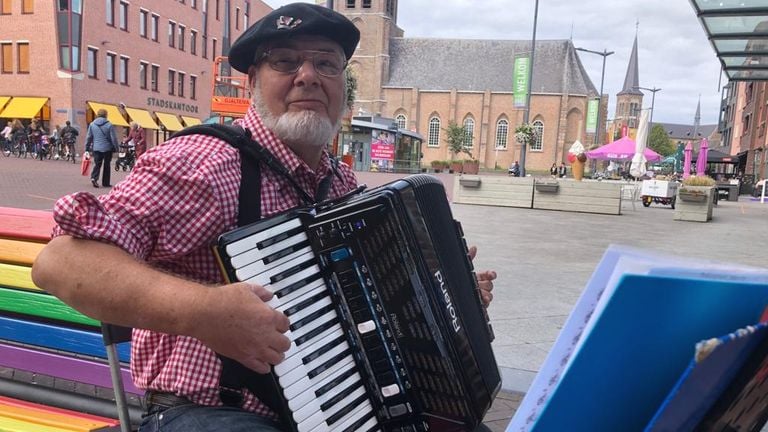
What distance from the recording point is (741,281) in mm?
602

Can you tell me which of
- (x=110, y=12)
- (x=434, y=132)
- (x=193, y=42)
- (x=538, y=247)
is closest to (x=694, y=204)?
(x=538, y=247)

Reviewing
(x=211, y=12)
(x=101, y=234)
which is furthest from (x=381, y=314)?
(x=211, y=12)

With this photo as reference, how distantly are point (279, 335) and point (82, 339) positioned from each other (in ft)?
4.31

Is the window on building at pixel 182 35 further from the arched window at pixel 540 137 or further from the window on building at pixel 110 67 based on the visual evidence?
the arched window at pixel 540 137

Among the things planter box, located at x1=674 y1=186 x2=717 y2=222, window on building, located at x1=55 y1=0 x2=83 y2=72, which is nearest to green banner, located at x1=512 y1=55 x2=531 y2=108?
planter box, located at x1=674 y1=186 x2=717 y2=222

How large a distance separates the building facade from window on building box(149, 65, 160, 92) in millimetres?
27322

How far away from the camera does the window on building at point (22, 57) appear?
27797 mm

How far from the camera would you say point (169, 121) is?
34.8m

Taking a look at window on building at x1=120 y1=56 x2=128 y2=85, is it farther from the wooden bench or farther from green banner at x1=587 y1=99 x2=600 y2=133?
green banner at x1=587 y1=99 x2=600 y2=133

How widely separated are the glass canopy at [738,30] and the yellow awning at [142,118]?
93.9ft

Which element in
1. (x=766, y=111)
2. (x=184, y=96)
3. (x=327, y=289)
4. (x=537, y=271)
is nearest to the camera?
(x=327, y=289)

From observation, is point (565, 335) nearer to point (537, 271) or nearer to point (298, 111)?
point (298, 111)

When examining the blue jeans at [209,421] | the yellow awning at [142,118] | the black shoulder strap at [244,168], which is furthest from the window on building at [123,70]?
the blue jeans at [209,421]

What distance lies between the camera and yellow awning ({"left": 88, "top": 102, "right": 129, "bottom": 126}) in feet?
94.4
